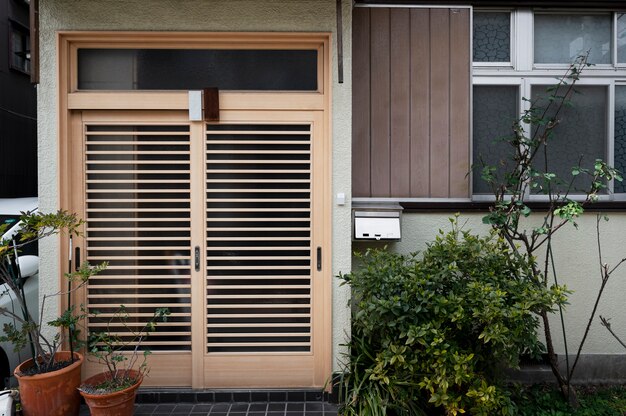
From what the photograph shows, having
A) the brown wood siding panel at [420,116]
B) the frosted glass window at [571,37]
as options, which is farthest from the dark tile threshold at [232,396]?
the frosted glass window at [571,37]

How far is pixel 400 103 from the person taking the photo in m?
4.84

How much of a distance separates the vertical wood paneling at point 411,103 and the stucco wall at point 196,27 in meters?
0.62

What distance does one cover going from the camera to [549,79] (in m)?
4.95

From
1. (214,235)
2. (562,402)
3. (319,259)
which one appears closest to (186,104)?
(214,235)

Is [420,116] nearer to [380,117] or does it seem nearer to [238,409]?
[380,117]

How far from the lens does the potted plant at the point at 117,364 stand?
369 centimetres

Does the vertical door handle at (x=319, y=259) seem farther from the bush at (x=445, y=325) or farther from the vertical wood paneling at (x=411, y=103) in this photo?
the vertical wood paneling at (x=411, y=103)

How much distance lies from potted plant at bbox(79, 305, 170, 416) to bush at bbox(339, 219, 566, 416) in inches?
70.5

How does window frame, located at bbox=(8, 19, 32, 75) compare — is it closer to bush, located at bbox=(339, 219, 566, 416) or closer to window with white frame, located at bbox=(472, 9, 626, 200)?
window with white frame, located at bbox=(472, 9, 626, 200)

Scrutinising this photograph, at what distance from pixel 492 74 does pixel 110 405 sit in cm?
477

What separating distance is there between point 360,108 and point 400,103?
1.38 ft

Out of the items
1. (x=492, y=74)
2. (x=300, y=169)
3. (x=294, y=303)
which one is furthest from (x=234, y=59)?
(x=492, y=74)

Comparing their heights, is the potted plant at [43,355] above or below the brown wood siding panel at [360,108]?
below

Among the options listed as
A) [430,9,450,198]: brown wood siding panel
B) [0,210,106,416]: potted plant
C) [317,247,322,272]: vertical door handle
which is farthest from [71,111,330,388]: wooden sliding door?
[430,9,450,198]: brown wood siding panel
